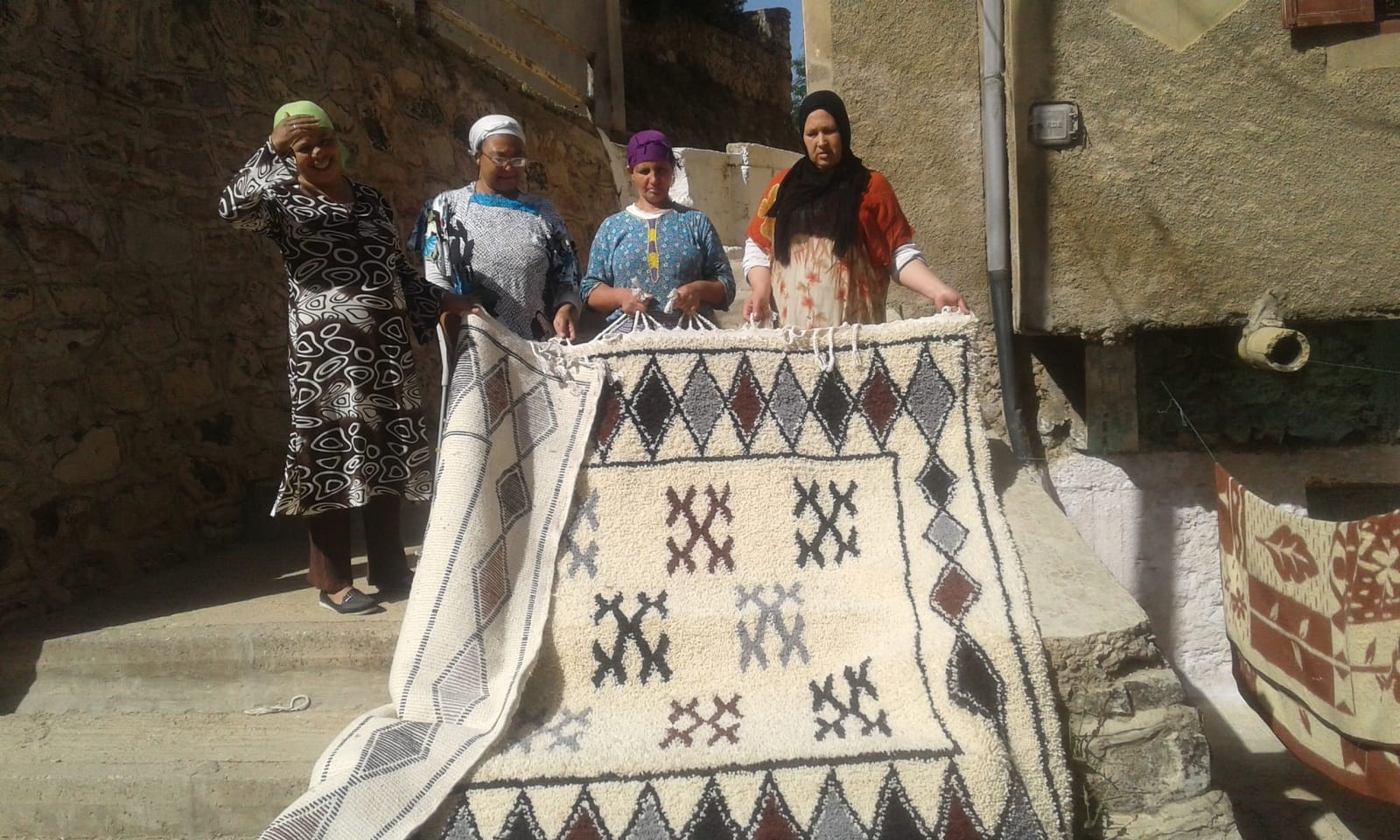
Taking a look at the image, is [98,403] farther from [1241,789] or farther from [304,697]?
[1241,789]

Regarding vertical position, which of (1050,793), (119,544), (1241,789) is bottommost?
(1241,789)

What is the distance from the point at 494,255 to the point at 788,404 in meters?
1.14

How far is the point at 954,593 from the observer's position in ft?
7.88

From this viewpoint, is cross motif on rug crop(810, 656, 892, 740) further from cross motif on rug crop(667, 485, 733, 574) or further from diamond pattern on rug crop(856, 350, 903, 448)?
diamond pattern on rug crop(856, 350, 903, 448)

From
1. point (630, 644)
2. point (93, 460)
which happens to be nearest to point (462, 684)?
point (630, 644)

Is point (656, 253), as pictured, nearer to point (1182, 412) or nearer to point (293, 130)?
point (293, 130)

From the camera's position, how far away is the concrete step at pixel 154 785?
2.50 metres

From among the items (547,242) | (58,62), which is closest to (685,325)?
(547,242)

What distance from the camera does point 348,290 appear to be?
9.91ft

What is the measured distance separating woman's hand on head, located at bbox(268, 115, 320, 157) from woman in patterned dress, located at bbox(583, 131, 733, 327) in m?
0.96

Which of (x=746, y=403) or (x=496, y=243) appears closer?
(x=746, y=403)

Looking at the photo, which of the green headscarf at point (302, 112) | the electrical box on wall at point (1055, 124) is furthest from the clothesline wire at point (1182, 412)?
the green headscarf at point (302, 112)

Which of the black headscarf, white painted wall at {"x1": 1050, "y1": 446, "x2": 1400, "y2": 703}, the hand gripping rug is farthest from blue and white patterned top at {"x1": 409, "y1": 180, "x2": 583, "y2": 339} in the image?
white painted wall at {"x1": 1050, "y1": 446, "x2": 1400, "y2": 703}

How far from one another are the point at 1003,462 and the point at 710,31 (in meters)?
11.4
